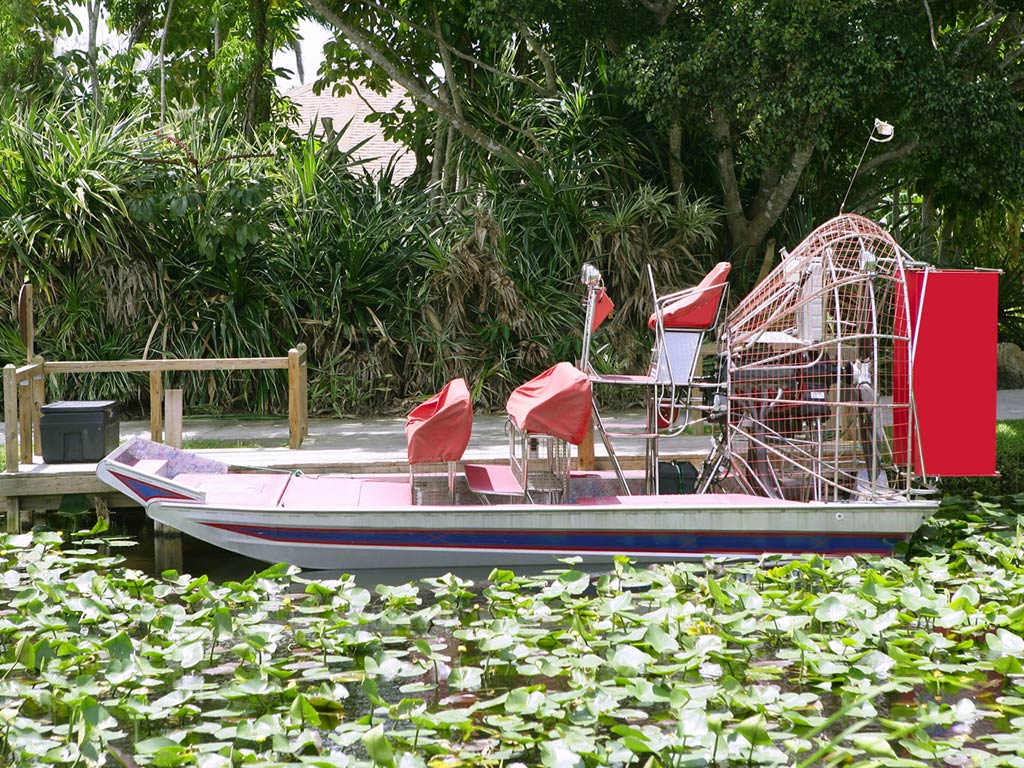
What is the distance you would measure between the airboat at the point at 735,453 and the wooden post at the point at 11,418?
4.98ft

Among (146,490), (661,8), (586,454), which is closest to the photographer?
(146,490)

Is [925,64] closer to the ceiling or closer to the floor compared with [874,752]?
closer to the ceiling

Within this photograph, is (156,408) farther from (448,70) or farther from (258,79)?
(258,79)

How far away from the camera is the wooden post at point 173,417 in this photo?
32.3 feet

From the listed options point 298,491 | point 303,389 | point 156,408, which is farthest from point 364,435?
point 298,491

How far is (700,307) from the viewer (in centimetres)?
820

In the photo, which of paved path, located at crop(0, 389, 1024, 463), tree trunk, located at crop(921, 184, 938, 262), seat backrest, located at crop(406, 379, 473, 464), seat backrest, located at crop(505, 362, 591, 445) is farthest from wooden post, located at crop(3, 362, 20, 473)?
tree trunk, located at crop(921, 184, 938, 262)

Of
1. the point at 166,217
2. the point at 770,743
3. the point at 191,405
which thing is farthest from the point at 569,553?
the point at 166,217

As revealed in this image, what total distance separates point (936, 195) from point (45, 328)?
37.0 feet

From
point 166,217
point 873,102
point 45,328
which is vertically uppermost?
point 873,102

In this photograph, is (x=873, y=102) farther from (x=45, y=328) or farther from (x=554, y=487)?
(x=45, y=328)

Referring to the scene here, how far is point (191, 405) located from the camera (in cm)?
1372

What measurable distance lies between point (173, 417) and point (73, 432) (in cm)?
81

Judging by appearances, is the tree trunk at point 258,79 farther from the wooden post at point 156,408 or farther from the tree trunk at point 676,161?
the wooden post at point 156,408
